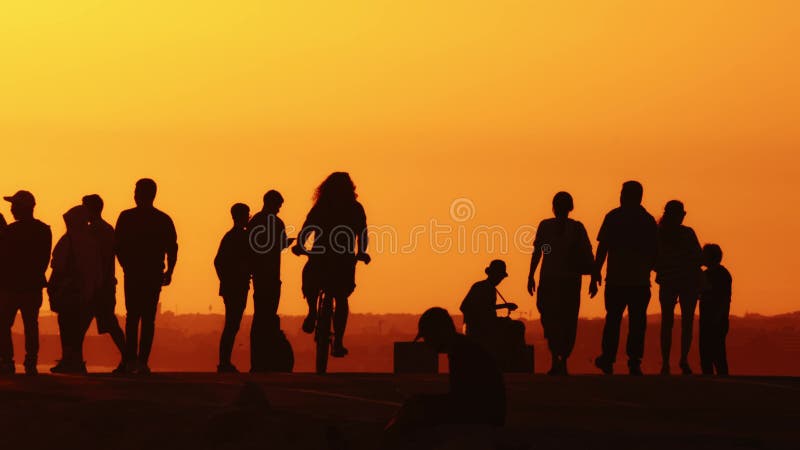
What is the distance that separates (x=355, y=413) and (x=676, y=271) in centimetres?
627

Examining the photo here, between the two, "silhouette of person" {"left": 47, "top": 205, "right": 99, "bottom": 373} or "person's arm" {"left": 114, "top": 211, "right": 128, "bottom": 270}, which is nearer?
"person's arm" {"left": 114, "top": 211, "right": 128, "bottom": 270}

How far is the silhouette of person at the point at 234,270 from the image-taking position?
893 inches

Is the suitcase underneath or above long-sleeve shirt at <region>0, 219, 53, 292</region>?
underneath

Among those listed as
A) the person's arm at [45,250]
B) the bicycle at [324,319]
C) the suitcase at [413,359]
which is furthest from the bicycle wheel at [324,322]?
the suitcase at [413,359]

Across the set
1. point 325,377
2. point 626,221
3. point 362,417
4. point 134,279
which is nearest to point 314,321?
point 325,377

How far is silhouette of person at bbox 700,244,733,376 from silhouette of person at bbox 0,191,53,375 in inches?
312

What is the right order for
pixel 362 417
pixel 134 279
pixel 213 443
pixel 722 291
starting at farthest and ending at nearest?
pixel 722 291 < pixel 134 279 < pixel 362 417 < pixel 213 443

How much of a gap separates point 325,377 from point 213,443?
6.15 metres

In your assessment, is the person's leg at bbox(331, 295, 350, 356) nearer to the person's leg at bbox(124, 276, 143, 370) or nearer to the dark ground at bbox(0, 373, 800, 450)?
the dark ground at bbox(0, 373, 800, 450)

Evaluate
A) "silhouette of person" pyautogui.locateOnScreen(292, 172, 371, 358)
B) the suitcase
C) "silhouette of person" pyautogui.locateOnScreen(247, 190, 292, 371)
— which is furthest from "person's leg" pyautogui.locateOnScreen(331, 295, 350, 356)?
the suitcase

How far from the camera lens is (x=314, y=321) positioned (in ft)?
72.0

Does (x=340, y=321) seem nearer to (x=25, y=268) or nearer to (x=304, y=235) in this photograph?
(x=304, y=235)

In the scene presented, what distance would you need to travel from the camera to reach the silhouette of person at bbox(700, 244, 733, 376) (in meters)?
24.1

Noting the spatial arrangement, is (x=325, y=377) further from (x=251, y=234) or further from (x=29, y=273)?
(x=29, y=273)
